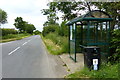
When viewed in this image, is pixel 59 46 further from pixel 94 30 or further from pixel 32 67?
pixel 32 67

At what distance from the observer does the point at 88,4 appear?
12.7 metres

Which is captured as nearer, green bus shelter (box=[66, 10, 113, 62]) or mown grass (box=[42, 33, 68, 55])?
green bus shelter (box=[66, 10, 113, 62])

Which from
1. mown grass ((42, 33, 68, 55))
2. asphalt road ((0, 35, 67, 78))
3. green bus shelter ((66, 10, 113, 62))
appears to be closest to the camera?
asphalt road ((0, 35, 67, 78))

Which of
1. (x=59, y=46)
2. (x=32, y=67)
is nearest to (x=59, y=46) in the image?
(x=59, y=46)

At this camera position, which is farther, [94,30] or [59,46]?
[59,46]

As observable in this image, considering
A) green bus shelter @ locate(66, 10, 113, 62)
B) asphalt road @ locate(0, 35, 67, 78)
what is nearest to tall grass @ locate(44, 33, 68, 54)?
green bus shelter @ locate(66, 10, 113, 62)

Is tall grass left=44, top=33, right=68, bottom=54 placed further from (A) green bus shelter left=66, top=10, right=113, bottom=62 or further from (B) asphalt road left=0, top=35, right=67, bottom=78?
(B) asphalt road left=0, top=35, right=67, bottom=78

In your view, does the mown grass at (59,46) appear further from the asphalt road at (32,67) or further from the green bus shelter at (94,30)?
the asphalt road at (32,67)

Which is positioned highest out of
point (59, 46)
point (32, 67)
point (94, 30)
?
point (94, 30)

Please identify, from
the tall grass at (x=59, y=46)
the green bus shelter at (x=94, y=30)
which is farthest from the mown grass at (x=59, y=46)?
the green bus shelter at (x=94, y=30)

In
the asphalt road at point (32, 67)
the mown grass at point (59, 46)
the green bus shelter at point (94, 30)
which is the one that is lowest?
the asphalt road at point (32, 67)

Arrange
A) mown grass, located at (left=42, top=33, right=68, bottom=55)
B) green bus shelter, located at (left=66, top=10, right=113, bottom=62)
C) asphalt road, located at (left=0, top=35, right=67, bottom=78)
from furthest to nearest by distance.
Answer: mown grass, located at (left=42, top=33, right=68, bottom=55) → green bus shelter, located at (left=66, top=10, right=113, bottom=62) → asphalt road, located at (left=0, top=35, right=67, bottom=78)

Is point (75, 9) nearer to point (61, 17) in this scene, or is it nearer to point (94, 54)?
point (61, 17)

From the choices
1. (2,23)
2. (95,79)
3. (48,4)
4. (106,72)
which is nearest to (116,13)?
(106,72)
